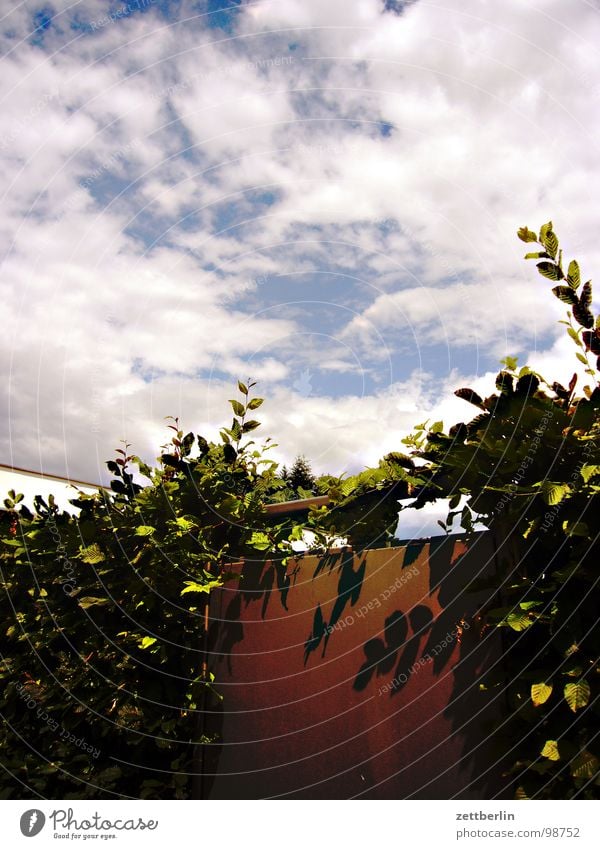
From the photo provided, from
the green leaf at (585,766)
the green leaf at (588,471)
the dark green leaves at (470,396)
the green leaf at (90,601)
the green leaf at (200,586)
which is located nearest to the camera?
the green leaf at (585,766)

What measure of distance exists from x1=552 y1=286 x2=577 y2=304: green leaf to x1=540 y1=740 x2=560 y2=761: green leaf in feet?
6.10

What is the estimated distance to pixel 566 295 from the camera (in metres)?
2.55

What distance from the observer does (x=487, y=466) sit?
269 cm

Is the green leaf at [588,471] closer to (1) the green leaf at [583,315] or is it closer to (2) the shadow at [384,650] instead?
(1) the green leaf at [583,315]

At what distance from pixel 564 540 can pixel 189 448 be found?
256 cm

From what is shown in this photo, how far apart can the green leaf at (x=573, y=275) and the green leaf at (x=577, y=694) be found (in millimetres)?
1681

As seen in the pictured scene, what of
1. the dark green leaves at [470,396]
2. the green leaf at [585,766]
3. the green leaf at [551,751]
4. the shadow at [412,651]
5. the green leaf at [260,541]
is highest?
the dark green leaves at [470,396]

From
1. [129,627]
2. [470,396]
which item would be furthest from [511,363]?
[129,627]

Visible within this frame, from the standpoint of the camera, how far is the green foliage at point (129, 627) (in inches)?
135

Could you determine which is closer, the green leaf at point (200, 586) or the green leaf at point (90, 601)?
the green leaf at point (200, 586)

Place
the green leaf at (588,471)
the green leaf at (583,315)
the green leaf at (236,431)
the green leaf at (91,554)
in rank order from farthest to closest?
the green leaf at (236,431) < the green leaf at (91,554) < the green leaf at (583,315) < the green leaf at (588,471)

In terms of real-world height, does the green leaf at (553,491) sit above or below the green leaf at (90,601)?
above

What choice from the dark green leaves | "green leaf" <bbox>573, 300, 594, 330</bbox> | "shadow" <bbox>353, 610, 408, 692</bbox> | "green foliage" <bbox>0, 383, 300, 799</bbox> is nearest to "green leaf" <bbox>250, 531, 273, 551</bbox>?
"green foliage" <bbox>0, 383, 300, 799</bbox>

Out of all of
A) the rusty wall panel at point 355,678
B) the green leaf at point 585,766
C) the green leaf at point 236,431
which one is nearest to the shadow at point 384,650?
the rusty wall panel at point 355,678
